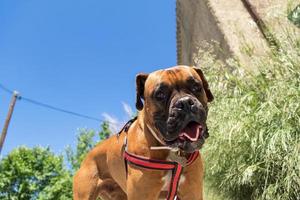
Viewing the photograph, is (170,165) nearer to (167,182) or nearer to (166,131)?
(167,182)

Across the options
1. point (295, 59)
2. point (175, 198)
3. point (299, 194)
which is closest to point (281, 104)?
point (295, 59)

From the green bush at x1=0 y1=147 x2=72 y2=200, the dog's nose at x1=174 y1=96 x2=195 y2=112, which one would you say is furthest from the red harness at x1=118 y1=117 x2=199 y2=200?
the green bush at x1=0 y1=147 x2=72 y2=200

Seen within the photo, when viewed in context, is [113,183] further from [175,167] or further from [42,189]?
[42,189]

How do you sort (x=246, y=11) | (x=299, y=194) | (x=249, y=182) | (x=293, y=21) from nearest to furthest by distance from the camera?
(x=299, y=194), (x=249, y=182), (x=293, y=21), (x=246, y=11)

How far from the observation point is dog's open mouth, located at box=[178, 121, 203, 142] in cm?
266

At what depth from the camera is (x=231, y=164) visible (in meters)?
6.51

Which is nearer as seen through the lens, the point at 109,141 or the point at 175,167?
the point at 175,167

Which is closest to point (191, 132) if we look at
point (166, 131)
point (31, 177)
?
point (166, 131)

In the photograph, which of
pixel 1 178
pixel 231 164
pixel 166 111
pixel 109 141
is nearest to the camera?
pixel 166 111

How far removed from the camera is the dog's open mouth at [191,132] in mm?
2659

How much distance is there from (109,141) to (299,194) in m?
2.73

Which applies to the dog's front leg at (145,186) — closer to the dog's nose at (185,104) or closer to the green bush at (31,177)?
the dog's nose at (185,104)

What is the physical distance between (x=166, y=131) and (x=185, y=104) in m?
Answer: 0.20

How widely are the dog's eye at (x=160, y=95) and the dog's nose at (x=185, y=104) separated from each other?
0.49 feet
